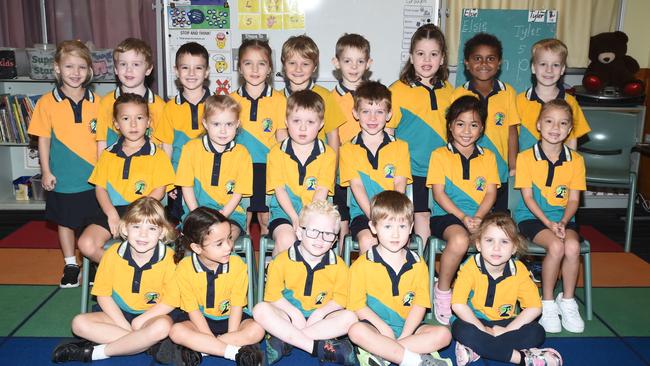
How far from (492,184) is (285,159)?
1044 mm

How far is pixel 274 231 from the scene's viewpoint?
279 centimetres

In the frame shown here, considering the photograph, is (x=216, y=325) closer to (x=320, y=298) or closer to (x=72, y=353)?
(x=320, y=298)

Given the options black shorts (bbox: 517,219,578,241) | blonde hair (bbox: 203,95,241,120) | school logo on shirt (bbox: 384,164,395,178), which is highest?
blonde hair (bbox: 203,95,241,120)

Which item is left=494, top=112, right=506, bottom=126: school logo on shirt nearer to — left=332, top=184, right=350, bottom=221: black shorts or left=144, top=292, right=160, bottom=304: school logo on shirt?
left=332, top=184, right=350, bottom=221: black shorts

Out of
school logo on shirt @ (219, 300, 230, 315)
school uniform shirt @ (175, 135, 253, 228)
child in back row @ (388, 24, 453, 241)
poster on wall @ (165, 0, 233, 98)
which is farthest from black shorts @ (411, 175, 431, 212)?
poster on wall @ (165, 0, 233, 98)

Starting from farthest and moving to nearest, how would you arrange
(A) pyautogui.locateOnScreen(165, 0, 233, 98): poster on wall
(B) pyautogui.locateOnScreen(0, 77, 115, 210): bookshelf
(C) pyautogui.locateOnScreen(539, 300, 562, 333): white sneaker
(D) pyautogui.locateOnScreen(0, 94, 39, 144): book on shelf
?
1. (B) pyautogui.locateOnScreen(0, 77, 115, 210): bookshelf
2. (D) pyautogui.locateOnScreen(0, 94, 39, 144): book on shelf
3. (A) pyautogui.locateOnScreen(165, 0, 233, 98): poster on wall
4. (C) pyautogui.locateOnScreen(539, 300, 562, 333): white sneaker

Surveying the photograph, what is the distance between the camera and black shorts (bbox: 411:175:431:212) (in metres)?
3.15

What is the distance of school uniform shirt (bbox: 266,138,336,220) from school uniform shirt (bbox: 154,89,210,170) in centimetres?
53

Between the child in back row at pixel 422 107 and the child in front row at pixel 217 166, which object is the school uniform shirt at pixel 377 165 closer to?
the child in back row at pixel 422 107

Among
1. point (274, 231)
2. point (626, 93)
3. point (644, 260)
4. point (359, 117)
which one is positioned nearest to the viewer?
point (274, 231)

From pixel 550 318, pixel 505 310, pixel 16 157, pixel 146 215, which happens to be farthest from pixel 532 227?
pixel 16 157

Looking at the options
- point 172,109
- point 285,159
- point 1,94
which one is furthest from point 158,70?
Result: point 285,159

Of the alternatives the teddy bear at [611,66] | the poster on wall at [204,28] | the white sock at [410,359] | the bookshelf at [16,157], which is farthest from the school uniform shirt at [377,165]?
the bookshelf at [16,157]

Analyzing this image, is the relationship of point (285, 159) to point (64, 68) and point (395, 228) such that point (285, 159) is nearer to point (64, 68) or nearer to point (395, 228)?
point (395, 228)
